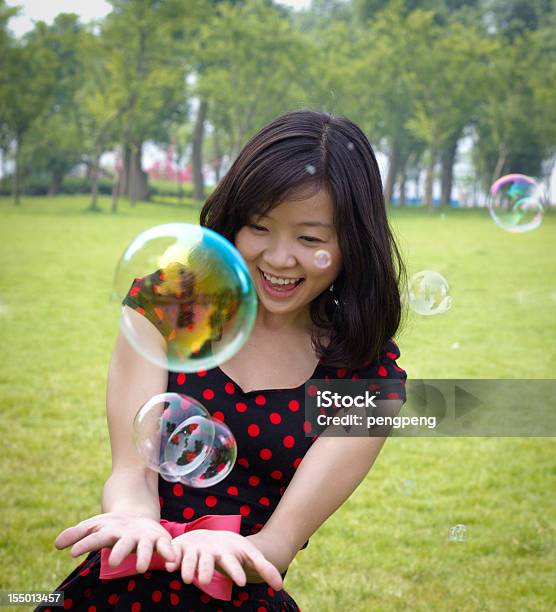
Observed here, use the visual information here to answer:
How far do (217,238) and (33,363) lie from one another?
540 cm

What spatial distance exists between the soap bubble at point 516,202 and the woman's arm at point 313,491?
4654mm

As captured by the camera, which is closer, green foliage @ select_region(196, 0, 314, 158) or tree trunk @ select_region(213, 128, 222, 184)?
green foliage @ select_region(196, 0, 314, 158)

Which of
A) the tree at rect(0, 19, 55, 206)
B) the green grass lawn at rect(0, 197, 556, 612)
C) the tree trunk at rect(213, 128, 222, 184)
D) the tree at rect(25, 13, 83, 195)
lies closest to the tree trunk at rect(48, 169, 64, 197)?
the tree at rect(25, 13, 83, 195)

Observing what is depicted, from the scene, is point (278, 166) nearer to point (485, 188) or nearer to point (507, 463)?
point (507, 463)

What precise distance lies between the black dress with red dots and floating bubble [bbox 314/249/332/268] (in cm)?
27

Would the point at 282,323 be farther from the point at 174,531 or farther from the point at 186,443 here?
the point at 174,531

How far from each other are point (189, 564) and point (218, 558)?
0.06m

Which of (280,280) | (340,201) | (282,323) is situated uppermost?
(340,201)

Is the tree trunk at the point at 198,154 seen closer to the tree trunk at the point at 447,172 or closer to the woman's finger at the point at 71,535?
the tree trunk at the point at 447,172

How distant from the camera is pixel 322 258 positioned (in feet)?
5.72

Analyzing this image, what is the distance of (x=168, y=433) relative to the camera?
181 cm

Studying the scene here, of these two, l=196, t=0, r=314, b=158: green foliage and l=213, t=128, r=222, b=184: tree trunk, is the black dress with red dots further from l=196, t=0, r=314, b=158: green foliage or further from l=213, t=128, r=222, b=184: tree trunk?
l=213, t=128, r=222, b=184: tree trunk

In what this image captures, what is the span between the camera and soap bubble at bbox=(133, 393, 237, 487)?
1771 mm

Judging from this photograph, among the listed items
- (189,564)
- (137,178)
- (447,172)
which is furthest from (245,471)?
(447,172)
